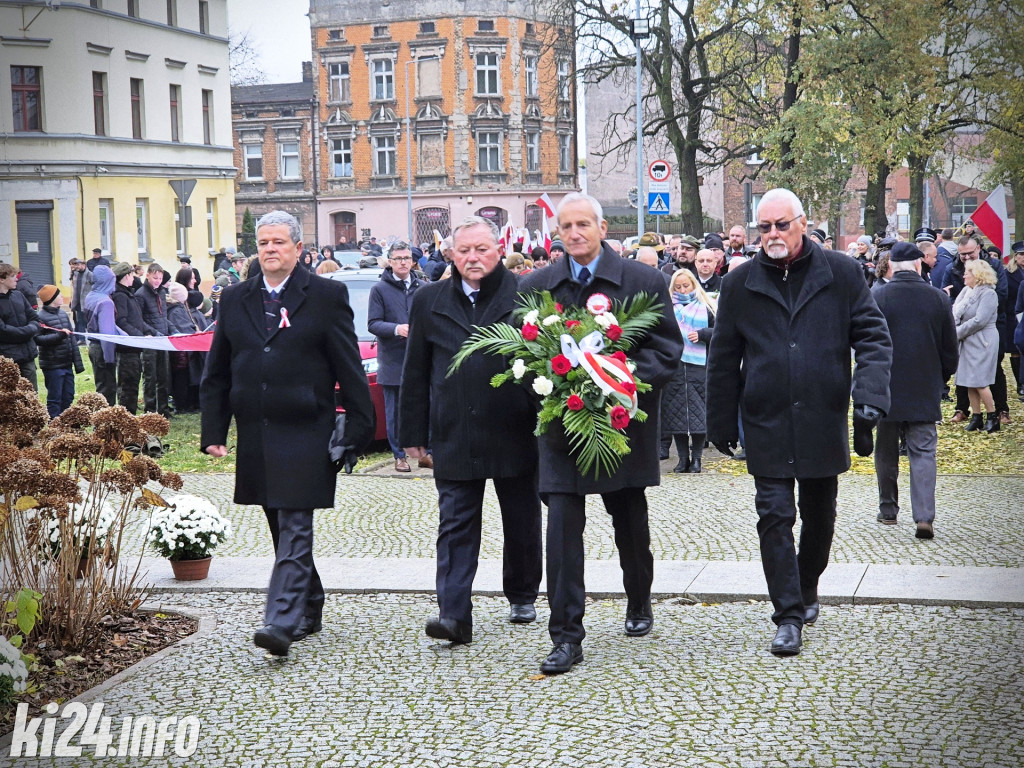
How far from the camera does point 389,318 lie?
12.9 meters

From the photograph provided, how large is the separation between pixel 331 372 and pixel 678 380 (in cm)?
629

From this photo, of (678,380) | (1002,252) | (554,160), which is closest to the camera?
(678,380)

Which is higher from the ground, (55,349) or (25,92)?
(25,92)

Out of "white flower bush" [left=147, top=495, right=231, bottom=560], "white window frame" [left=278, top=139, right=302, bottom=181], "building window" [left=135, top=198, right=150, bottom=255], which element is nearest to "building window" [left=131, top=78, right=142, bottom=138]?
"white flower bush" [left=147, top=495, right=231, bottom=560]

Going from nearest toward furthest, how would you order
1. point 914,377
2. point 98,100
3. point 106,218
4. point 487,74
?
point 98,100, point 914,377, point 106,218, point 487,74

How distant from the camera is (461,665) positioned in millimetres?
6340

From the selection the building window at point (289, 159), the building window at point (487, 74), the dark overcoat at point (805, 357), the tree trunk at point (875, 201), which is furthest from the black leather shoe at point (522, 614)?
the building window at point (289, 159)

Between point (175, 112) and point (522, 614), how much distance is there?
6684 millimetres

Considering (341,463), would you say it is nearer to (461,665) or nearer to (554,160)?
(461,665)

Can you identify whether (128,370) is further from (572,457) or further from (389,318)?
(572,457)

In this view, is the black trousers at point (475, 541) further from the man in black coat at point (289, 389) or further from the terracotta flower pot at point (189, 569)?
the terracotta flower pot at point (189, 569)

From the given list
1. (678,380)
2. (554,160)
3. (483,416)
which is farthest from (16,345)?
(554,160)

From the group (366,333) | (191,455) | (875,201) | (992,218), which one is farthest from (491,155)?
(191,455)

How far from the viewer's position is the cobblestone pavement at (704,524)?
352 inches
